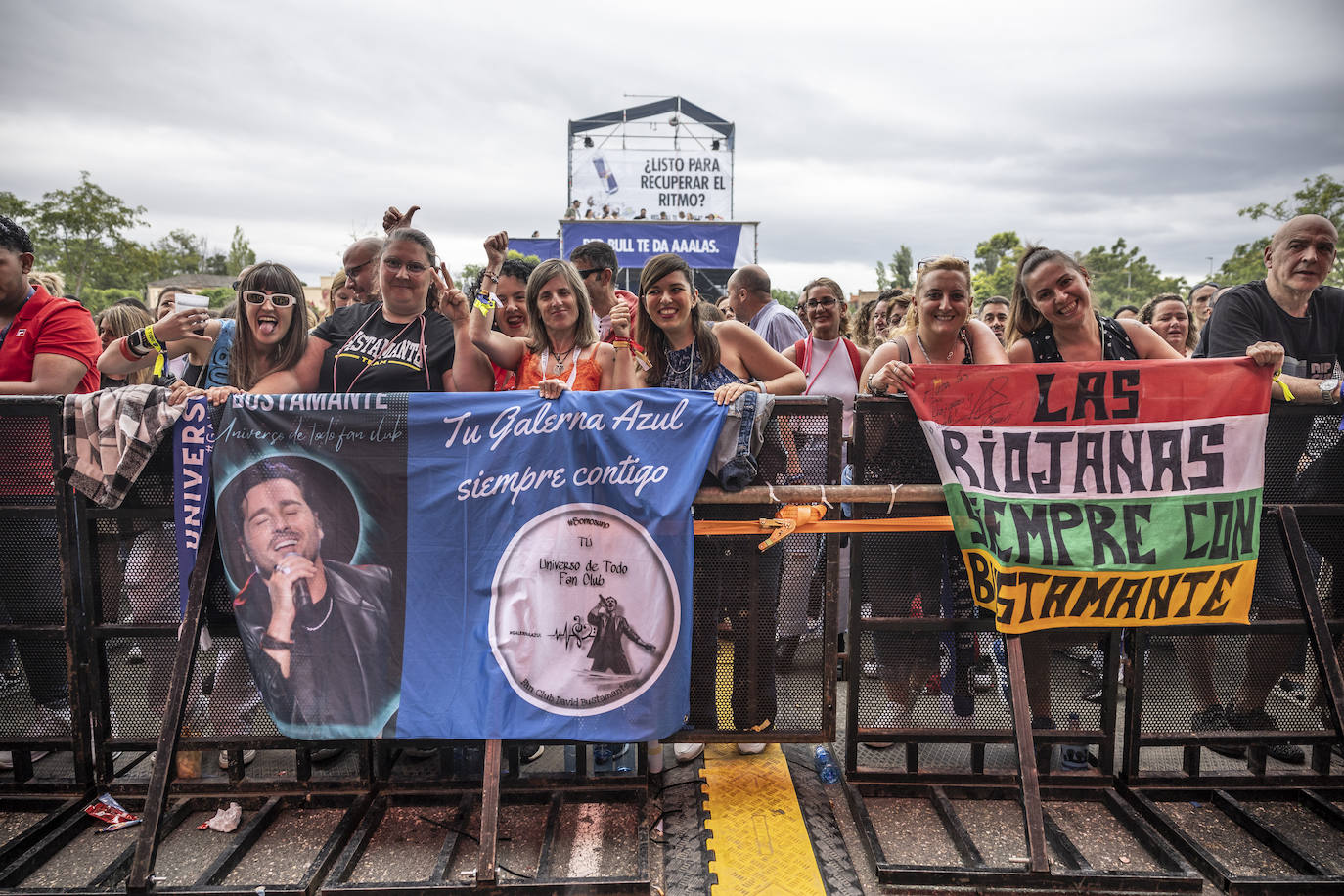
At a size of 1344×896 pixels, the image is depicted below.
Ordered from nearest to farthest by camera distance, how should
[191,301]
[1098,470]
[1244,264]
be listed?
[1098,470], [191,301], [1244,264]

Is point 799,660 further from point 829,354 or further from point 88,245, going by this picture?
point 88,245

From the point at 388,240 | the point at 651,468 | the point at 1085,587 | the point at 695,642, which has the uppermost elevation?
the point at 388,240

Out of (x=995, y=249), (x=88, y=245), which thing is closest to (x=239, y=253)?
(x=88, y=245)

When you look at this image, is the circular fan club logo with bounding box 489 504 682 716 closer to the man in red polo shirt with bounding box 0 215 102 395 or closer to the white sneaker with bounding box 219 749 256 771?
the white sneaker with bounding box 219 749 256 771

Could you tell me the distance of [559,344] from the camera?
371 cm

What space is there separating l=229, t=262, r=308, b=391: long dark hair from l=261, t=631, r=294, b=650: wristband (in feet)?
3.93

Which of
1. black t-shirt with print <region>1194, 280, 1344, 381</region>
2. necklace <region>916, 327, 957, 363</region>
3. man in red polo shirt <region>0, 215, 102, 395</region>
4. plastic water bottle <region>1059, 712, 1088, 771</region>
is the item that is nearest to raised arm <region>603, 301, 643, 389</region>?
necklace <region>916, 327, 957, 363</region>

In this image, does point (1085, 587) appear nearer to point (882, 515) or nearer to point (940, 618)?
point (940, 618)

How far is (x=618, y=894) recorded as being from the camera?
282cm

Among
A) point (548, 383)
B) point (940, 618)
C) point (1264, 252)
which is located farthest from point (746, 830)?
point (1264, 252)

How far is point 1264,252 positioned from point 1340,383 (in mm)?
1113

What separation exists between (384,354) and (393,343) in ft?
0.25

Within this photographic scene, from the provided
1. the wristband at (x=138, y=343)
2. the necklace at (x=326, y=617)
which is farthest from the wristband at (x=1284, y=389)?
the wristband at (x=138, y=343)

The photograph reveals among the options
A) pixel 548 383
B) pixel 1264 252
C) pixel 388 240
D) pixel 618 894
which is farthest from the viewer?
pixel 1264 252
